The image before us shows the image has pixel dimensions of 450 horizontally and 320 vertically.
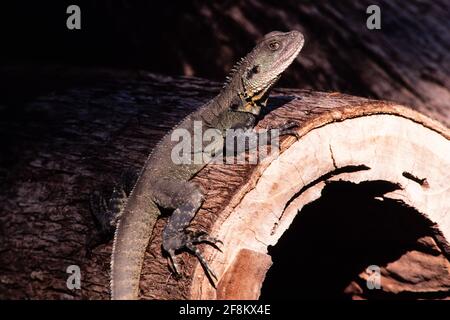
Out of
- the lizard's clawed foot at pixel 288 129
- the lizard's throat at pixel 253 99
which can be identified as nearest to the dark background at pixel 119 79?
the lizard's throat at pixel 253 99

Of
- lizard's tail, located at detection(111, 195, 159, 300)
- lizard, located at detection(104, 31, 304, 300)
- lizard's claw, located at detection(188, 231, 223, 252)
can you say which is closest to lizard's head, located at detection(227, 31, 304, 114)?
lizard, located at detection(104, 31, 304, 300)

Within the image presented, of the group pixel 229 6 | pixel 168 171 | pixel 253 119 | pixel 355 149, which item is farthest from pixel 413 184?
pixel 229 6

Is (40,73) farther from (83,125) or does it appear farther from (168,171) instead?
(168,171)

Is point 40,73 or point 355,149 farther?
point 40,73

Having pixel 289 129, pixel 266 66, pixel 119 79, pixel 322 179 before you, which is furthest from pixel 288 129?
pixel 119 79

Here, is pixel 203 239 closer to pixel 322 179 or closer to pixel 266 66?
pixel 322 179
